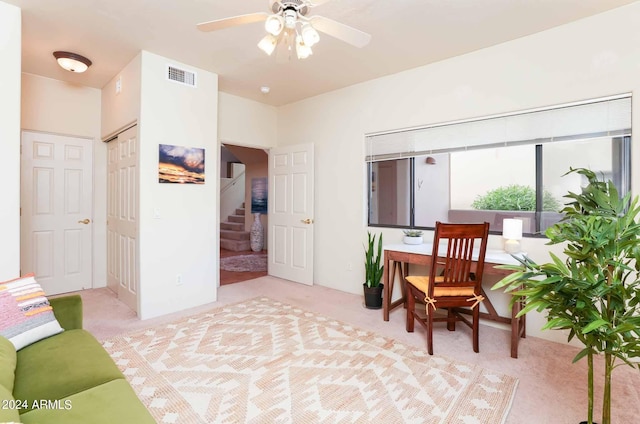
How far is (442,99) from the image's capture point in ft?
11.0

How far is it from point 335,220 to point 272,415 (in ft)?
9.19

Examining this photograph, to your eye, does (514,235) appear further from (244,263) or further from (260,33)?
(244,263)

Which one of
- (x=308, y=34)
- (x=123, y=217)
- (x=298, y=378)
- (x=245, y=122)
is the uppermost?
(x=245, y=122)

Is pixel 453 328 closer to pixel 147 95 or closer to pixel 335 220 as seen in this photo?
pixel 335 220

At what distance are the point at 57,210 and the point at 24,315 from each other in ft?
9.91

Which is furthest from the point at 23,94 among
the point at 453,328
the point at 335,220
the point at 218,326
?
the point at 453,328

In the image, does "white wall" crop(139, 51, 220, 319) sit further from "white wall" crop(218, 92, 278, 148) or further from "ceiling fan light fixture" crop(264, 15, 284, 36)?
"ceiling fan light fixture" crop(264, 15, 284, 36)

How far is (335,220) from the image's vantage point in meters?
4.33

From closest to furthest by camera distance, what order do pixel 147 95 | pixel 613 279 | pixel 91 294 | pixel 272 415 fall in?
pixel 613 279, pixel 272 415, pixel 147 95, pixel 91 294

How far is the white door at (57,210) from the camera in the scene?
379 cm

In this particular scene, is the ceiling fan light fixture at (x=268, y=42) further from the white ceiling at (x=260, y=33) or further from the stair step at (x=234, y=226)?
the stair step at (x=234, y=226)

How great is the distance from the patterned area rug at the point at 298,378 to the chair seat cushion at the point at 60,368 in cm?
52

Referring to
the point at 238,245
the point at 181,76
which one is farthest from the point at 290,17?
the point at 238,245

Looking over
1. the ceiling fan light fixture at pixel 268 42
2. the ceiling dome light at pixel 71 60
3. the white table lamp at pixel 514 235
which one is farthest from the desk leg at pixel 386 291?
the ceiling dome light at pixel 71 60
